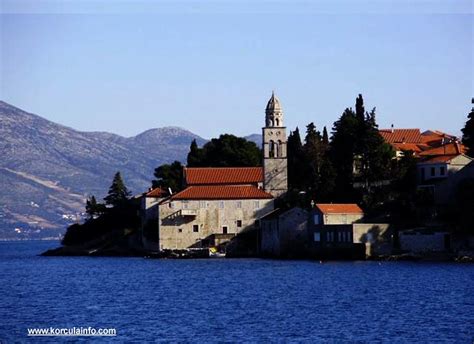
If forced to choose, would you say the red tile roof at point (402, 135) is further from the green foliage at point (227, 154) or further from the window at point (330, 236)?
the window at point (330, 236)

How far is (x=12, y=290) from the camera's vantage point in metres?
67.6

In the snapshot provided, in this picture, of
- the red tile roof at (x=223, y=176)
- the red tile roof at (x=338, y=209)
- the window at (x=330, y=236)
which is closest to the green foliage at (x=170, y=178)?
the red tile roof at (x=223, y=176)

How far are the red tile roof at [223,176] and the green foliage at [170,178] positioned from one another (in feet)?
23.2

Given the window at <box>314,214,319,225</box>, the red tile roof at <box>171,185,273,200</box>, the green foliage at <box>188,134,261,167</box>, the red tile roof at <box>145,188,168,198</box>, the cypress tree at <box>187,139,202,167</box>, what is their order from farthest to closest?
the cypress tree at <box>187,139,202,167</box> < the green foliage at <box>188,134,261,167</box> < the red tile roof at <box>145,188,168,198</box> < the red tile roof at <box>171,185,273,200</box> < the window at <box>314,214,319,225</box>

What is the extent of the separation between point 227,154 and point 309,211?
26.4 meters

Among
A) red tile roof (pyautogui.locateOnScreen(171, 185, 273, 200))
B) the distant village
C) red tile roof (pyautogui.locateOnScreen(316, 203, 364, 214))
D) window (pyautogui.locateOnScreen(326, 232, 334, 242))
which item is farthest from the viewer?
red tile roof (pyautogui.locateOnScreen(171, 185, 273, 200))

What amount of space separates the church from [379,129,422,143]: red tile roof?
45.3 ft

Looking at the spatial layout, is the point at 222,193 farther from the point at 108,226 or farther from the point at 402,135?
the point at 108,226

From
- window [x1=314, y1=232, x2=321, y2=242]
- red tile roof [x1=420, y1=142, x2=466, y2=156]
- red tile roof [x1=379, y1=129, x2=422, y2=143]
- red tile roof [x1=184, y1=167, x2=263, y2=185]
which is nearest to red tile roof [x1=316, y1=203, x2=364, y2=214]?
window [x1=314, y1=232, x2=321, y2=242]

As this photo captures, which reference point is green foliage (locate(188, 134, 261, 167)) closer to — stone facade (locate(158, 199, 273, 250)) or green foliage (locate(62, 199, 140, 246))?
green foliage (locate(62, 199, 140, 246))

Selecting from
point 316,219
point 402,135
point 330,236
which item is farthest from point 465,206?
point 402,135

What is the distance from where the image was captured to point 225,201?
100m

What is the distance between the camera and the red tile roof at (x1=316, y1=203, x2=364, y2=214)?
8831cm

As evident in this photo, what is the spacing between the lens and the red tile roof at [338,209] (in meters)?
88.3
